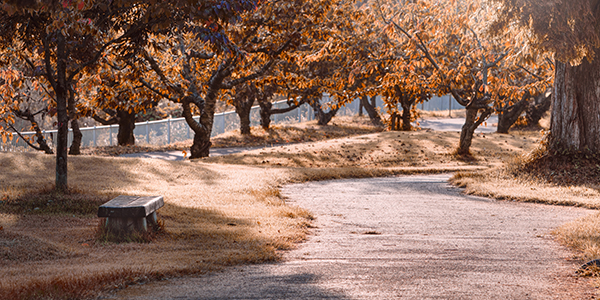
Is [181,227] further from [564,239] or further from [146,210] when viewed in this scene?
[564,239]

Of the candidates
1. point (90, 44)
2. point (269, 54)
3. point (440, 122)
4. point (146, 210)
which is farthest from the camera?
point (440, 122)

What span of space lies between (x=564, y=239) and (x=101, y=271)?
530 centimetres

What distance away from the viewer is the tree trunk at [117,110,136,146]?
1083 inches

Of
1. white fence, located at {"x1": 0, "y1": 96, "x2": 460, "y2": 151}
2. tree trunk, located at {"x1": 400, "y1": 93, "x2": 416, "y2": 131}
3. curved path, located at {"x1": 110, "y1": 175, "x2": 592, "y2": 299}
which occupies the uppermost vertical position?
tree trunk, located at {"x1": 400, "y1": 93, "x2": 416, "y2": 131}

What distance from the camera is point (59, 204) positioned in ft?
28.4

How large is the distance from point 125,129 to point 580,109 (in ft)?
69.3

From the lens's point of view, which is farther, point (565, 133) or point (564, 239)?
point (565, 133)

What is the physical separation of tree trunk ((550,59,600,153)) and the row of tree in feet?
0.10

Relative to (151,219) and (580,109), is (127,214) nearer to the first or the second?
(151,219)

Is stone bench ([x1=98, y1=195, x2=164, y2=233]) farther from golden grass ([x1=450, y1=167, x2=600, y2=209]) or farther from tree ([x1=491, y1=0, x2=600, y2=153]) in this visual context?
tree ([x1=491, y1=0, x2=600, y2=153])

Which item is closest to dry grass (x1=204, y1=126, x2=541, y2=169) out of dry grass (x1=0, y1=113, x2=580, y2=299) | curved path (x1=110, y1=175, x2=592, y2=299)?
dry grass (x1=0, y1=113, x2=580, y2=299)

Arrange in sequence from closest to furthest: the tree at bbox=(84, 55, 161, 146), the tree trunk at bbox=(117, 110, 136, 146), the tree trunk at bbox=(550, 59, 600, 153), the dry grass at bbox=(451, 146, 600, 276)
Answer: the dry grass at bbox=(451, 146, 600, 276), the tree trunk at bbox=(550, 59, 600, 153), the tree at bbox=(84, 55, 161, 146), the tree trunk at bbox=(117, 110, 136, 146)

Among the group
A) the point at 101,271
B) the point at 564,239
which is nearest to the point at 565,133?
the point at 564,239

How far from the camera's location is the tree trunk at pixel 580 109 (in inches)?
485
